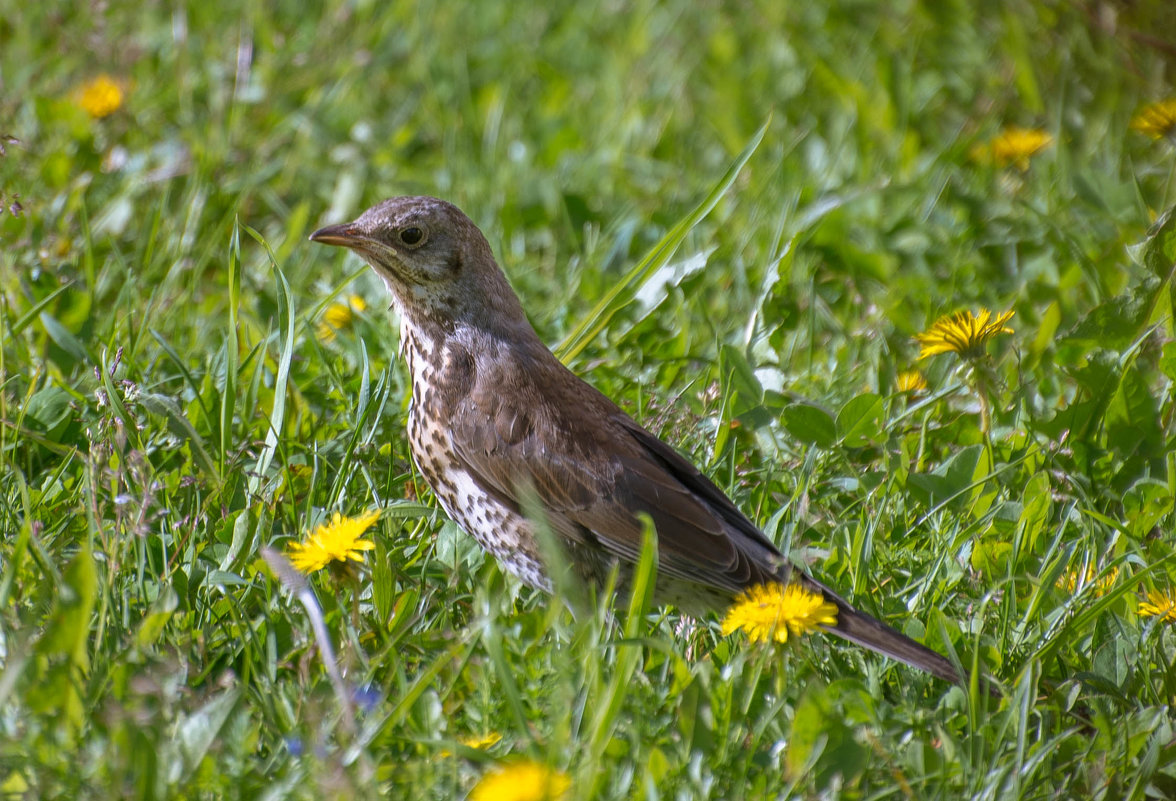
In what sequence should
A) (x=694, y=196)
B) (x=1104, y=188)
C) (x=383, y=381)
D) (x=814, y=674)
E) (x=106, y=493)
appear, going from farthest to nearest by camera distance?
(x=694, y=196)
(x=1104, y=188)
(x=383, y=381)
(x=106, y=493)
(x=814, y=674)

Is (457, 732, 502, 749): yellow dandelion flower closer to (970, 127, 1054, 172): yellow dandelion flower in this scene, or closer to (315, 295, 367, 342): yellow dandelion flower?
(315, 295, 367, 342): yellow dandelion flower

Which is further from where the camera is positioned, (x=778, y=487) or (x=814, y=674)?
(x=778, y=487)

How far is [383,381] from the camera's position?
13.3ft

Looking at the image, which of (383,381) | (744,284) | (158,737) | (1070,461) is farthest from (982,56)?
(158,737)

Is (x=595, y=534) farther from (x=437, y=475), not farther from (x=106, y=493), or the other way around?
(x=106, y=493)

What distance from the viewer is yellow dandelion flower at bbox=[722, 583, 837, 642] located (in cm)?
311

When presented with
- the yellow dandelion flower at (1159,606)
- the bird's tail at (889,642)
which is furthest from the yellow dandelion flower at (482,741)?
the yellow dandelion flower at (1159,606)

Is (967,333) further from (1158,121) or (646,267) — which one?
(1158,121)

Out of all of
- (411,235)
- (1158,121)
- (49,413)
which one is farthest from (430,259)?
(1158,121)

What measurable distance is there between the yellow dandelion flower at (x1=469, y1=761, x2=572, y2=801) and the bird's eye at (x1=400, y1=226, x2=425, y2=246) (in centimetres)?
A: 194

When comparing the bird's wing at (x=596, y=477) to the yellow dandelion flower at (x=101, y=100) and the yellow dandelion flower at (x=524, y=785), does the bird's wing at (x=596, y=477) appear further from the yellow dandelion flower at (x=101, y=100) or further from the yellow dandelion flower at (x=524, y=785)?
the yellow dandelion flower at (x=101, y=100)

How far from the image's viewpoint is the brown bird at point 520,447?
3646 mm

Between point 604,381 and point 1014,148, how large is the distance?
2.84m

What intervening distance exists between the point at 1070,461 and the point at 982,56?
371cm
